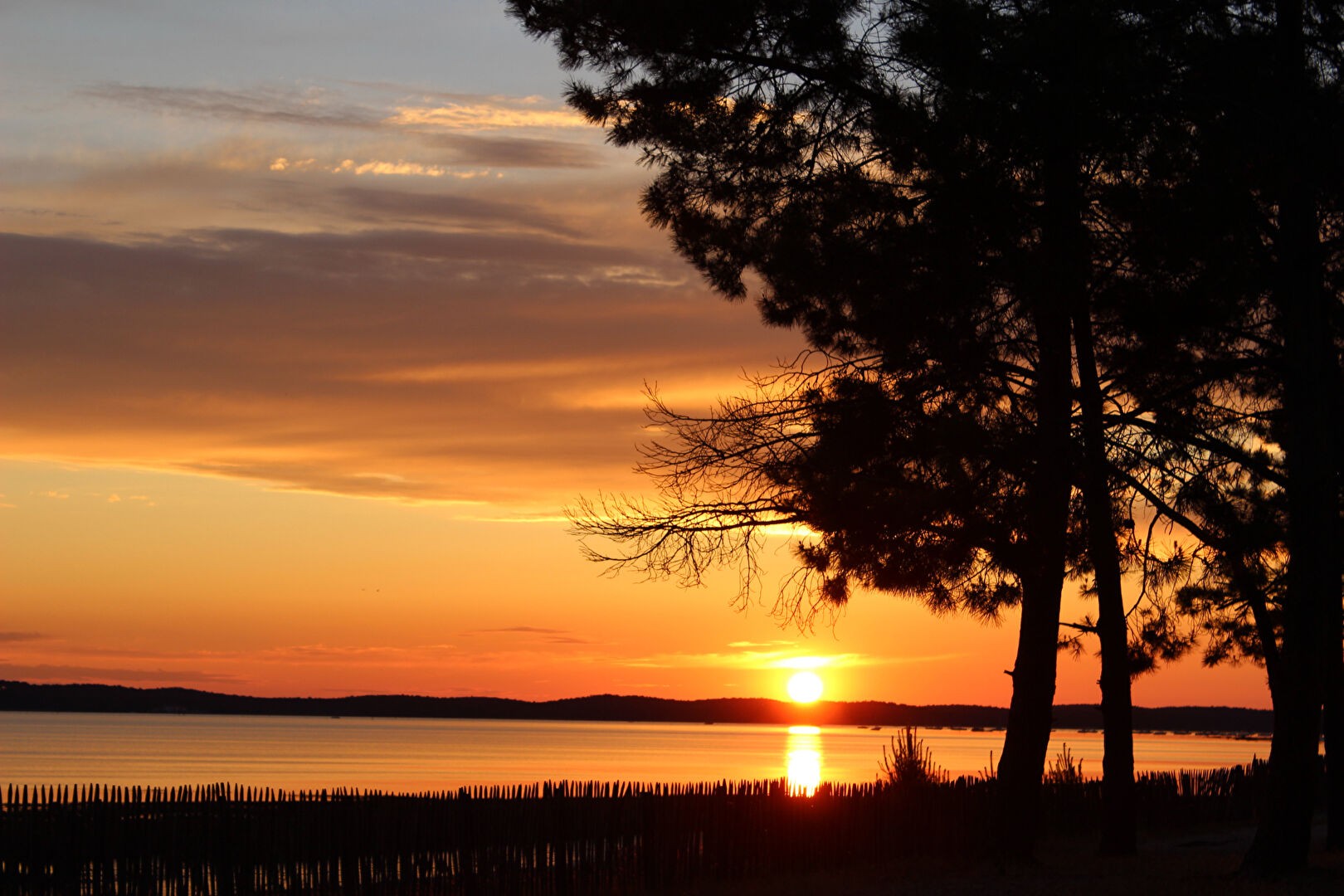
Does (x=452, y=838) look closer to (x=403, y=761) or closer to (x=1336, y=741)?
(x=1336, y=741)

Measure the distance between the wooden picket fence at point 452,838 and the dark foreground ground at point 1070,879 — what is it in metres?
0.56

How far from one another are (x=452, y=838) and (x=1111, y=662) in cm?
807

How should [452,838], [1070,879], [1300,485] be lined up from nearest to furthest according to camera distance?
[1300,485] → [1070,879] → [452,838]

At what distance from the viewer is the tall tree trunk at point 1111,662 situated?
49.0 feet

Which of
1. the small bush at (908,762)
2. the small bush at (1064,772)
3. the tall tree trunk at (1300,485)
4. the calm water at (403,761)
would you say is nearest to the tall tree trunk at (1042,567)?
the tall tree trunk at (1300,485)

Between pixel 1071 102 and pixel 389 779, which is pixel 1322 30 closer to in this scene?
pixel 1071 102

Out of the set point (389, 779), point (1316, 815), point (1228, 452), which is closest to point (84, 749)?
point (389, 779)

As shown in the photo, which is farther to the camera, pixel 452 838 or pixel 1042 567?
pixel 452 838

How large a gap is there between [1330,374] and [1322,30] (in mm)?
3659

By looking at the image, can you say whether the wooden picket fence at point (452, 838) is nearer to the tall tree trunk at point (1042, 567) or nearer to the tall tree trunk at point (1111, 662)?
the tall tree trunk at point (1111, 662)

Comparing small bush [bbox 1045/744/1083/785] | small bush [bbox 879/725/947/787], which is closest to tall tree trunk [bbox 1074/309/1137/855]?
small bush [bbox 879/725/947/787]

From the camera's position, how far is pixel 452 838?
560 inches

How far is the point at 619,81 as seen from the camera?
45.3ft

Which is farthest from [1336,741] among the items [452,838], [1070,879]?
[452,838]
